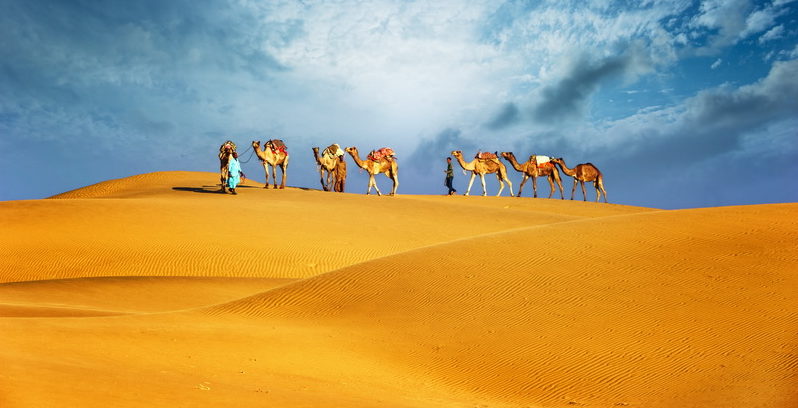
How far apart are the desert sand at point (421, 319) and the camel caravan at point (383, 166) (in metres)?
10.3

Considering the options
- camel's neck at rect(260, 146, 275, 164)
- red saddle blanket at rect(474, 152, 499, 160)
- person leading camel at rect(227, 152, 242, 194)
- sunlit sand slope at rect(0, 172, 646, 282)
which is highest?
red saddle blanket at rect(474, 152, 499, 160)

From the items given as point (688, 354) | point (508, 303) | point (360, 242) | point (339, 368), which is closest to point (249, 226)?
point (360, 242)

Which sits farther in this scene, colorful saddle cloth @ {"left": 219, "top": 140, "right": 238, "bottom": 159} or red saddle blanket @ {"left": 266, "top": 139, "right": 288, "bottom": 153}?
red saddle blanket @ {"left": 266, "top": 139, "right": 288, "bottom": 153}

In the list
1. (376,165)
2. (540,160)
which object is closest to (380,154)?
(376,165)

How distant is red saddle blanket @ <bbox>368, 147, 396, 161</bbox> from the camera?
33.5 metres

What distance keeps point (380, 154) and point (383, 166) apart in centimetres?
69

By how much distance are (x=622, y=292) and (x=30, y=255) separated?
17066 mm

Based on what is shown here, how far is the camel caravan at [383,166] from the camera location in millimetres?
31578

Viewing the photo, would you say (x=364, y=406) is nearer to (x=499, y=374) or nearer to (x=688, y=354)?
(x=499, y=374)

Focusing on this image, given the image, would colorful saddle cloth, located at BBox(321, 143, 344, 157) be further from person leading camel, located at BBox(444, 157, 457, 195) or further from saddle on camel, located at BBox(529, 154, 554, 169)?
saddle on camel, located at BBox(529, 154, 554, 169)

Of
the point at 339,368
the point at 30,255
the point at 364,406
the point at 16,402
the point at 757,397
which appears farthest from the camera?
the point at 30,255

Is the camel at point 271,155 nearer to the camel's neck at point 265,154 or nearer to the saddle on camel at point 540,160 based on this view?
the camel's neck at point 265,154

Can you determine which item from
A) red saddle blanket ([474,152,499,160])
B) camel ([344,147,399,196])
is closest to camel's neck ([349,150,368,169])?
camel ([344,147,399,196])

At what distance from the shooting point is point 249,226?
944 inches
